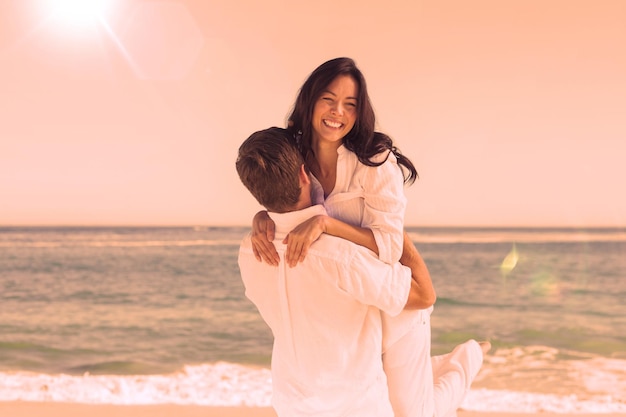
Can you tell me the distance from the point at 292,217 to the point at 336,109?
34 centimetres

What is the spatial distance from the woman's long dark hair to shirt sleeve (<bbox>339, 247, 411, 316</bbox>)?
292mm

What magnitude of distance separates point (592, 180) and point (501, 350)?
18.1 m

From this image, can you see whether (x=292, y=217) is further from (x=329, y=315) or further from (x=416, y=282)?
(x=416, y=282)

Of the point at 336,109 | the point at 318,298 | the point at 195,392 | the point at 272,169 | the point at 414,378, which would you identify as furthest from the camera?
the point at 195,392

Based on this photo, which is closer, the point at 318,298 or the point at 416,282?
the point at 318,298

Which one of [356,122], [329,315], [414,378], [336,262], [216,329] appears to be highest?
[356,122]

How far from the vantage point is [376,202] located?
5.78 feet

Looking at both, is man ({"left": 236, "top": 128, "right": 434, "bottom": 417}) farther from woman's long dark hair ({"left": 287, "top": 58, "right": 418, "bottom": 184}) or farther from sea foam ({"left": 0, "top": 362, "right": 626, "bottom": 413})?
sea foam ({"left": 0, "top": 362, "right": 626, "bottom": 413})

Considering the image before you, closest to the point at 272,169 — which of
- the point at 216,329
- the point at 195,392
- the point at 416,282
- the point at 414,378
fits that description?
the point at 416,282

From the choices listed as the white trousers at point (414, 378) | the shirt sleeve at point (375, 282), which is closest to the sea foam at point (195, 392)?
the white trousers at point (414, 378)

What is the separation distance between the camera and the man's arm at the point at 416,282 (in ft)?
6.15

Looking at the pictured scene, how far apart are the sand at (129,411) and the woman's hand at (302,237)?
6.75 feet

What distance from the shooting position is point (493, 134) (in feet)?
75.0

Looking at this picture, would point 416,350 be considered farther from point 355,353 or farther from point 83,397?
point 83,397
